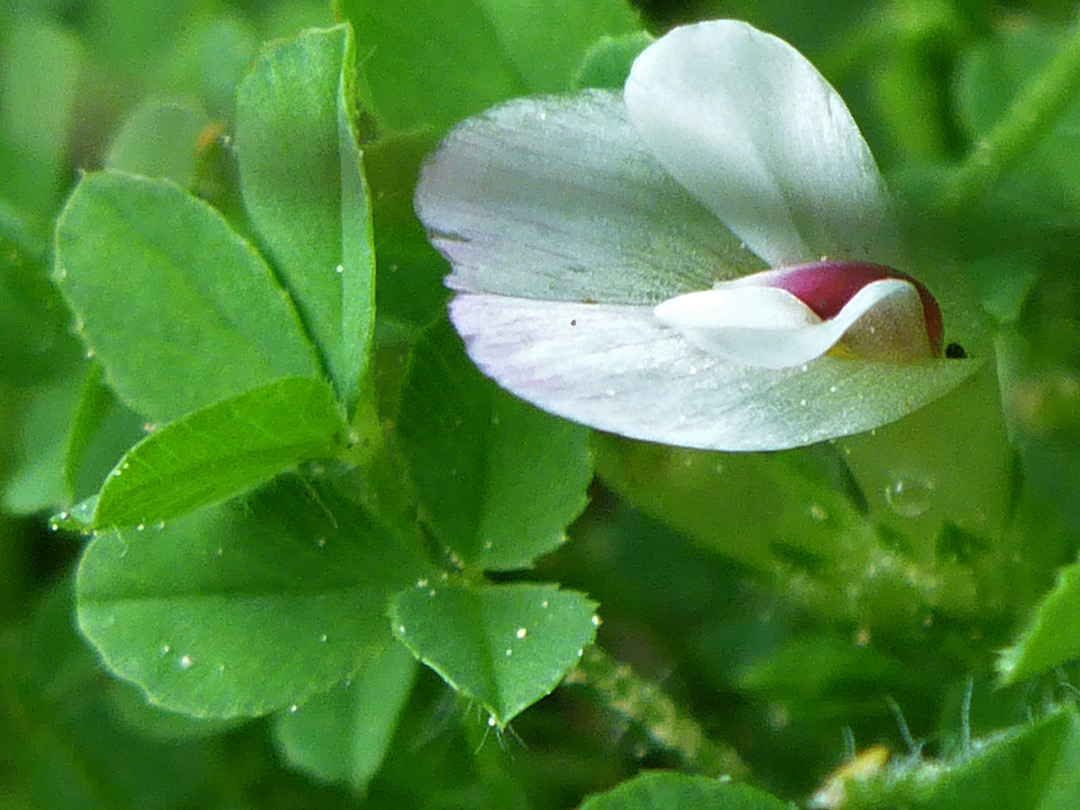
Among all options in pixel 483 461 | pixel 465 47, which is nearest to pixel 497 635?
pixel 483 461

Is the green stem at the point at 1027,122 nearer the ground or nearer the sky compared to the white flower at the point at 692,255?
nearer the ground

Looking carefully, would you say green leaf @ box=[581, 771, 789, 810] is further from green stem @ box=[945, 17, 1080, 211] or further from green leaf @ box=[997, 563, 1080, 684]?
green stem @ box=[945, 17, 1080, 211]

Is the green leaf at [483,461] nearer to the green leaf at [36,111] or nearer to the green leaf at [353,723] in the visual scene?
the green leaf at [353,723]

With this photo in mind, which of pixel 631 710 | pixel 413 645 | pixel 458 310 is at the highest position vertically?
pixel 458 310

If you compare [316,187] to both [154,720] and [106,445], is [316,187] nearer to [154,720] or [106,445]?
[106,445]

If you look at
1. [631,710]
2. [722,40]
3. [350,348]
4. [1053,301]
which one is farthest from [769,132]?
[1053,301]

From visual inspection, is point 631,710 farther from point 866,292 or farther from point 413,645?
point 866,292

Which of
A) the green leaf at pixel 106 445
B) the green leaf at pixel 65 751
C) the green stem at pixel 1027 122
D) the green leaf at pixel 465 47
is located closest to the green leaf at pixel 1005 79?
the green stem at pixel 1027 122
